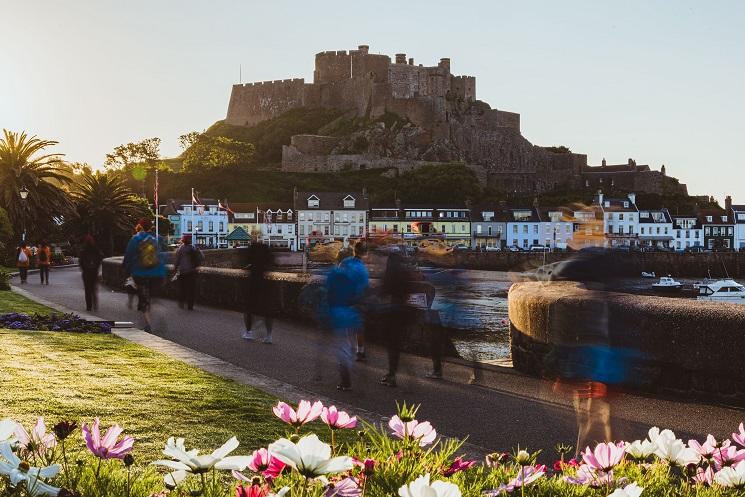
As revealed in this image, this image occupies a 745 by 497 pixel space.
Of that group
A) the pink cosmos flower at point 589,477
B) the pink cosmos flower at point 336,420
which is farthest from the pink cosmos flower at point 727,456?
the pink cosmos flower at point 336,420

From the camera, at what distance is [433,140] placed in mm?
157000

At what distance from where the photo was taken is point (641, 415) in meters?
8.71

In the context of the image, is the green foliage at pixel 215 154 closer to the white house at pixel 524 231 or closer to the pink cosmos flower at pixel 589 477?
the white house at pixel 524 231

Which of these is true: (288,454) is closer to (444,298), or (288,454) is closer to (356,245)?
(356,245)

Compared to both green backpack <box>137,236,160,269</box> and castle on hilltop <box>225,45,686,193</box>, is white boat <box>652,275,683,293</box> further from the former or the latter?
castle on hilltop <box>225,45,686,193</box>

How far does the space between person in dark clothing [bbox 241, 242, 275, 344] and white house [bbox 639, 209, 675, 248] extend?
368 feet

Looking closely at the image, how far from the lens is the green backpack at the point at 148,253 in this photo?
16.2 meters

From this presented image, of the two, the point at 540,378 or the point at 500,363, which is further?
the point at 500,363

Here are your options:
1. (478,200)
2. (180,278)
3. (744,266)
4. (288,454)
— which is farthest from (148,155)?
(288,454)

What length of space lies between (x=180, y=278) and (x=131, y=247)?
12.9 ft

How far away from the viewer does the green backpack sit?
16219 mm

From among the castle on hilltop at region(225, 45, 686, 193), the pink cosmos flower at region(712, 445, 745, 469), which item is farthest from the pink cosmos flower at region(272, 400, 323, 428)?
the castle on hilltop at region(225, 45, 686, 193)

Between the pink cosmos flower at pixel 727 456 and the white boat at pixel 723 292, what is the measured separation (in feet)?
190

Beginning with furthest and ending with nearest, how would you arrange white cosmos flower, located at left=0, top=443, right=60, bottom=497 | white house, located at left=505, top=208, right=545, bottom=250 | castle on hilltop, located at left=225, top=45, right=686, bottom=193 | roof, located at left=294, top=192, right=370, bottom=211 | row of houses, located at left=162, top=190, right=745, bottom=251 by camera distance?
castle on hilltop, located at left=225, top=45, right=686, bottom=193, white house, located at left=505, top=208, right=545, bottom=250, roof, located at left=294, top=192, right=370, bottom=211, row of houses, located at left=162, top=190, right=745, bottom=251, white cosmos flower, located at left=0, top=443, right=60, bottom=497
